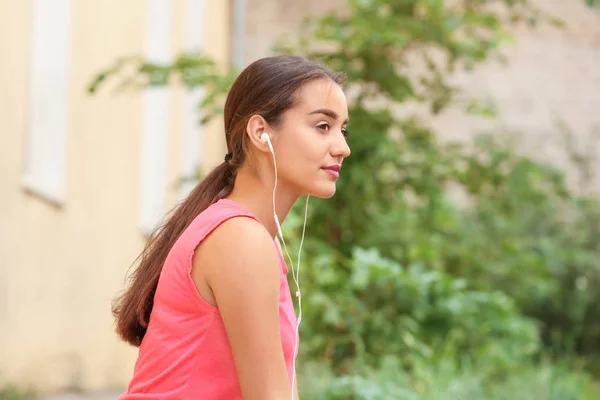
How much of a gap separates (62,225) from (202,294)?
19.9ft

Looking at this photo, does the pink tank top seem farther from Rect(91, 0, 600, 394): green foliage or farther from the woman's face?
Rect(91, 0, 600, 394): green foliage

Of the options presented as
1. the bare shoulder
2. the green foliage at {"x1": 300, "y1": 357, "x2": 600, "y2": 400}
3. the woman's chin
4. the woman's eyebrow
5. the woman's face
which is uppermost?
the woman's eyebrow

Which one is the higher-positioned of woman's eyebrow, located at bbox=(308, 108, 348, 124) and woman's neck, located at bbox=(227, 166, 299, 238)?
woman's eyebrow, located at bbox=(308, 108, 348, 124)

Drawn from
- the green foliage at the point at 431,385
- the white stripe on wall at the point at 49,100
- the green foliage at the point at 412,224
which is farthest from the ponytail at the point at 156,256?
the white stripe on wall at the point at 49,100

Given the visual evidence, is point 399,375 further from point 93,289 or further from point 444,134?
point 444,134

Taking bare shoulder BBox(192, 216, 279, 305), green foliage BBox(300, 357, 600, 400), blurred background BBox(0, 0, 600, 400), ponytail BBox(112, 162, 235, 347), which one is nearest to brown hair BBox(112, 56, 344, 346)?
ponytail BBox(112, 162, 235, 347)

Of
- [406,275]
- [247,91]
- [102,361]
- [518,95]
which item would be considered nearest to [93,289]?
[102,361]

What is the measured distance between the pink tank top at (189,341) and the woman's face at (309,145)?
0.16 m

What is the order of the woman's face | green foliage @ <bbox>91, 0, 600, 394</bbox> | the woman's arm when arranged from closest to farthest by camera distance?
the woman's arm
the woman's face
green foliage @ <bbox>91, 0, 600, 394</bbox>

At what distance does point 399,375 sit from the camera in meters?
5.96

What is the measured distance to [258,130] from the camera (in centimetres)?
229

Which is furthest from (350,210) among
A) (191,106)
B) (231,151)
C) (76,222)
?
(191,106)

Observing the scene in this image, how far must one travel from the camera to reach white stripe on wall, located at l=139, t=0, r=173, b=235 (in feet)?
33.5

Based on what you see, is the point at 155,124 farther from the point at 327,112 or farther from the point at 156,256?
the point at 327,112
